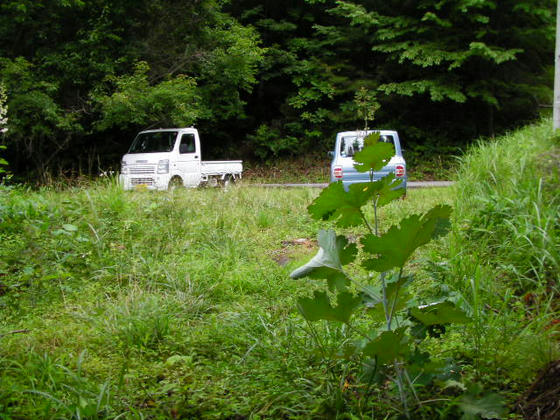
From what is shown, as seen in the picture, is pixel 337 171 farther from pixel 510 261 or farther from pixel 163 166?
pixel 510 261

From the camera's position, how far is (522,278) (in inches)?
148

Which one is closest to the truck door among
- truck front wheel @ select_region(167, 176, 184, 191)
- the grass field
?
truck front wheel @ select_region(167, 176, 184, 191)

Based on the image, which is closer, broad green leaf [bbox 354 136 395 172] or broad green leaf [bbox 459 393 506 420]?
broad green leaf [bbox 459 393 506 420]

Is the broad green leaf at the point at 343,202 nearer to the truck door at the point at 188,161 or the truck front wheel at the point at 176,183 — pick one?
the truck front wheel at the point at 176,183

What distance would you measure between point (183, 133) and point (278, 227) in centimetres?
683

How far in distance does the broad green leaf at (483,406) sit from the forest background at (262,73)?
1059 centimetres

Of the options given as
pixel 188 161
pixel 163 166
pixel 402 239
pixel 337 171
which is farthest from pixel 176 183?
pixel 402 239

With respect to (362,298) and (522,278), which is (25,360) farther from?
(522,278)

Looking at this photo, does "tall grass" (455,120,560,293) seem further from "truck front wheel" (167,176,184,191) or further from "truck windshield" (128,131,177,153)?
"truck windshield" (128,131,177,153)

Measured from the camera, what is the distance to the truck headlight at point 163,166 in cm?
1173

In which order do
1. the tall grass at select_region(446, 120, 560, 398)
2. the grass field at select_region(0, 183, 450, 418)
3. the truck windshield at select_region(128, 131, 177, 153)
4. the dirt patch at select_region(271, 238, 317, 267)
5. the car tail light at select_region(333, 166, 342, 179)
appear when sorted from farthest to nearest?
the truck windshield at select_region(128, 131, 177, 153), the car tail light at select_region(333, 166, 342, 179), the dirt patch at select_region(271, 238, 317, 267), the tall grass at select_region(446, 120, 560, 398), the grass field at select_region(0, 183, 450, 418)

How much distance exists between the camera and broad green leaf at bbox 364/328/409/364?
1.73 m

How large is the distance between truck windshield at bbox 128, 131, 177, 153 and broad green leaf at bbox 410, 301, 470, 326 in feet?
36.4

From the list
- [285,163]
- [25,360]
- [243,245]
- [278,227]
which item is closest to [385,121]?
[285,163]
